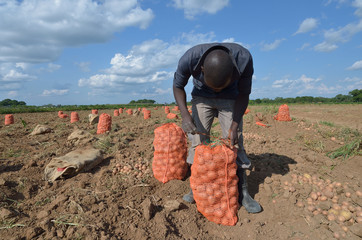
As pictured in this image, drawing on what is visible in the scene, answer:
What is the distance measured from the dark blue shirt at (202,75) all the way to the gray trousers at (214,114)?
85 mm

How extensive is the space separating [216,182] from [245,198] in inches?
21.5

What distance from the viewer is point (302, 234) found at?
209 centimetres

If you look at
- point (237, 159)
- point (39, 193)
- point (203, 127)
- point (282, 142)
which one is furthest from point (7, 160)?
point (282, 142)

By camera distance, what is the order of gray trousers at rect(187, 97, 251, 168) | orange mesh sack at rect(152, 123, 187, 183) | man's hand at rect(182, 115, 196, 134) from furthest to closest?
orange mesh sack at rect(152, 123, 187, 183), gray trousers at rect(187, 97, 251, 168), man's hand at rect(182, 115, 196, 134)

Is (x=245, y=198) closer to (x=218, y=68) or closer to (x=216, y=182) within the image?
(x=216, y=182)

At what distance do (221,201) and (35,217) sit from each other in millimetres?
1897

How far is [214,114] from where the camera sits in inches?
106

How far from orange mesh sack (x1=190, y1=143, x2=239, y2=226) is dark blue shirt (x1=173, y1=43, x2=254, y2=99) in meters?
0.64

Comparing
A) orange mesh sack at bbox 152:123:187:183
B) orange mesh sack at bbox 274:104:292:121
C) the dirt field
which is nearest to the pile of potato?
the dirt field

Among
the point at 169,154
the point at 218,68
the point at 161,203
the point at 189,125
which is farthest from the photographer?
the point at 169,154

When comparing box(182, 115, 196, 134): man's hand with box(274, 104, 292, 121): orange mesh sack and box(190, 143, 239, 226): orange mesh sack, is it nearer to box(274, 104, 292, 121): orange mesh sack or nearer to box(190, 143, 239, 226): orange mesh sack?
box(190, 143, 239, 226): orange mesh sack

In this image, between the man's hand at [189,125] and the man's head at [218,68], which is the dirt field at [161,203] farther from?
the man's head at [218,68]

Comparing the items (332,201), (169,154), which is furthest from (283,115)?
(169,154)

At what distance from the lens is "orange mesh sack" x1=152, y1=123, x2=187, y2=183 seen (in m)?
3.01
